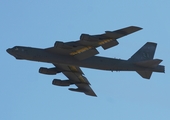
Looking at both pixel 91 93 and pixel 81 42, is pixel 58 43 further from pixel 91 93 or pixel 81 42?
pixel 91 93

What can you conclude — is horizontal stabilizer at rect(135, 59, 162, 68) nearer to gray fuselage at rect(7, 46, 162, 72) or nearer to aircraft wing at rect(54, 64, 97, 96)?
gray fuselage at rect(7, 46, 162, 72)

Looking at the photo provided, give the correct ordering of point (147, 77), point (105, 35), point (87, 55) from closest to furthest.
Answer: point (105, 35) → point (87, 55) → point (147, 77)

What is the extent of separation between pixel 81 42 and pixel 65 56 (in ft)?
13.8

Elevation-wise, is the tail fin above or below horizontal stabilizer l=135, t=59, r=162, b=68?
above

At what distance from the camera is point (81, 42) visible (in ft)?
154

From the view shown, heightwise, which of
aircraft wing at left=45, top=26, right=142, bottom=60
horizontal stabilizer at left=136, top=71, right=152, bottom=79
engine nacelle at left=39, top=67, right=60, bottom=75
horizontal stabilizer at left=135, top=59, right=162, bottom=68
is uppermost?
aircraft wing at left=45, top=26, right=142, bottom=60

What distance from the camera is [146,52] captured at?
55.1 meters

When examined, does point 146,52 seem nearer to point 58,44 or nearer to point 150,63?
point 150,63

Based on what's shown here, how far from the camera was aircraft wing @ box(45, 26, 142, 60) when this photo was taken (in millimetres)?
45750

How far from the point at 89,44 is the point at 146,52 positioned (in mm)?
10464

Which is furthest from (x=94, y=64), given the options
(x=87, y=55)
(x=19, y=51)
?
(x=19, y=51)

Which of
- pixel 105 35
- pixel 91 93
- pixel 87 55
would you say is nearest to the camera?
pixel 105 35

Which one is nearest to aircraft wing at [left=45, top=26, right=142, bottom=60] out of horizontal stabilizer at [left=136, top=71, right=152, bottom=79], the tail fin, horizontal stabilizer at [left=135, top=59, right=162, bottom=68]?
horizontal stabilizer at [left=135, top=59, right=162, bottom=68]

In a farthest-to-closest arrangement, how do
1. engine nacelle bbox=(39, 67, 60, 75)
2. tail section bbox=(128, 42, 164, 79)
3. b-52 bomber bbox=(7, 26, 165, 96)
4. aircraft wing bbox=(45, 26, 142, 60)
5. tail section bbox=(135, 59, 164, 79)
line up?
engine nacelle bbox=(39, 67, 60, 75) < tail section bbox=(128, 42, 164, 79) < tail section bbox=(135, 59, 164, 79) < b-52 bomber bbox=(7, 26, 165, 96) < aircraft wing bbox=(45, 26, 142, 60)
